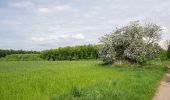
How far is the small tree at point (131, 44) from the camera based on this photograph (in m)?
32.5

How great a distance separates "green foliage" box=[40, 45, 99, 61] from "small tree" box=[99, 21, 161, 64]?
29423 millimetres

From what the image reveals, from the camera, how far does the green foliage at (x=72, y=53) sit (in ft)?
218

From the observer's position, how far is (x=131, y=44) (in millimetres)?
32750

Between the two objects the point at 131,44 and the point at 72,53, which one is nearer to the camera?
the point at 131,44

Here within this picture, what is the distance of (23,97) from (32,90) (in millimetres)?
1602

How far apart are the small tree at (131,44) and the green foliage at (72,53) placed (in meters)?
29.4

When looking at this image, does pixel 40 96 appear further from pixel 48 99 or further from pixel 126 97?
pixel 126 97

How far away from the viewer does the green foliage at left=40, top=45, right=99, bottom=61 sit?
6656 cm

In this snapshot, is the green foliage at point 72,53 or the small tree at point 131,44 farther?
the green foliage at point 72,53

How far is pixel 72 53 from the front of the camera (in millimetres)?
69125

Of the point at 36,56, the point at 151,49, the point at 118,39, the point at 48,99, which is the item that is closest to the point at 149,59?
the point at 151,49

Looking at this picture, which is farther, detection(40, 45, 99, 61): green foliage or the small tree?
detection(40, 45, 99, 61): green foliage

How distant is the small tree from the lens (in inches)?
1281

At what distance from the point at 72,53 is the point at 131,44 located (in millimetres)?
37144
